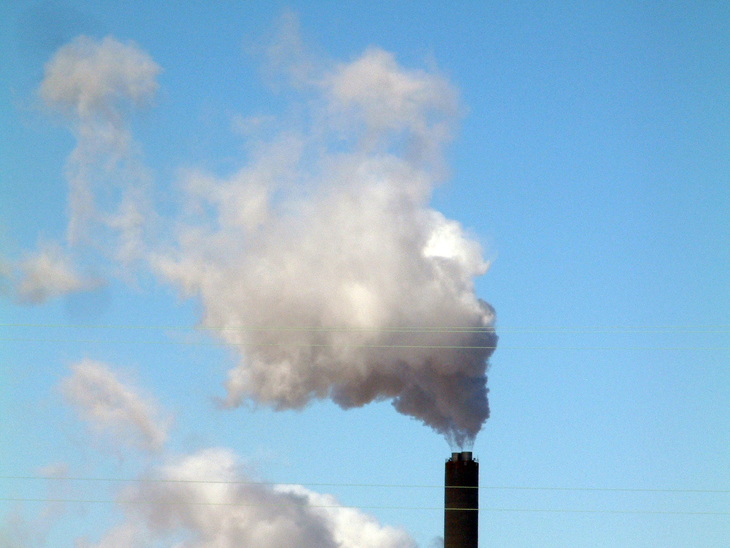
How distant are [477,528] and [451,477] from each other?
297cm

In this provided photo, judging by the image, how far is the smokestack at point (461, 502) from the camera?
78.8 metres

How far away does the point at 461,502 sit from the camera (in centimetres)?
7950

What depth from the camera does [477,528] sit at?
7919 cm

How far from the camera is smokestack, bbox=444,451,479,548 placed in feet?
259

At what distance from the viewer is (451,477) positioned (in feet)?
265
